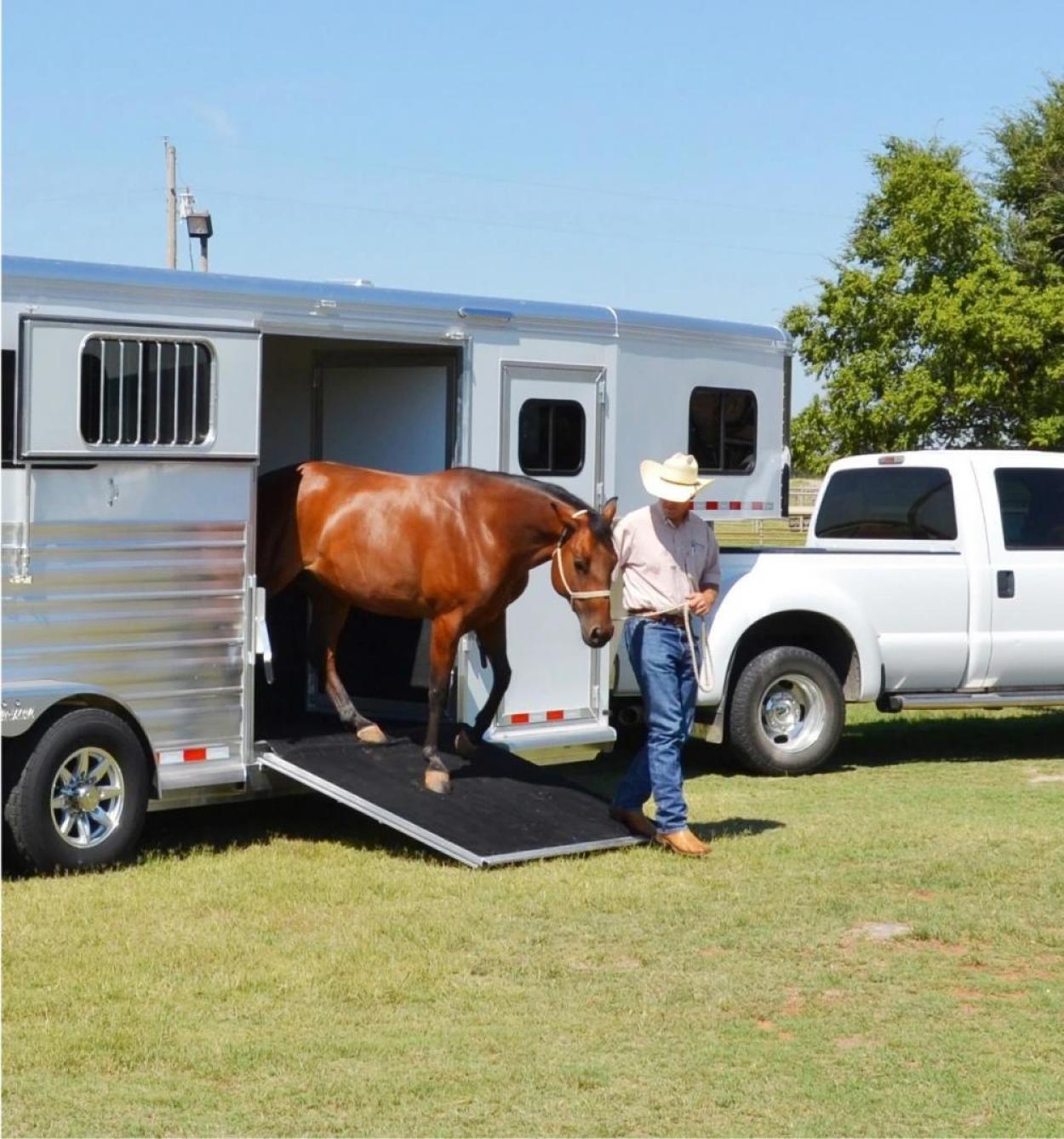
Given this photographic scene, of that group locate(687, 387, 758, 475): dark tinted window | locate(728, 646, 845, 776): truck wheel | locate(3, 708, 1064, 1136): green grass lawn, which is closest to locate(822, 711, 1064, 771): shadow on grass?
locate(728, 646, 845, 776): truck wheel

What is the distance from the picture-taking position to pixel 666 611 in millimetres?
9109

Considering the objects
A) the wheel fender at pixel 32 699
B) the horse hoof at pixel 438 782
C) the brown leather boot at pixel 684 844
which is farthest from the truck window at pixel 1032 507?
the wheel fender at pixel 32 699

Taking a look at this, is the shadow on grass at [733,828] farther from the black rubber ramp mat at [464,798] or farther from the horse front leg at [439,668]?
the horse front leg at [439,668]

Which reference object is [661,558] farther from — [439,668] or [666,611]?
[439,668]

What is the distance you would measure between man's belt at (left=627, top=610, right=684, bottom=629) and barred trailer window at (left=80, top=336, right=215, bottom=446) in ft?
7.22

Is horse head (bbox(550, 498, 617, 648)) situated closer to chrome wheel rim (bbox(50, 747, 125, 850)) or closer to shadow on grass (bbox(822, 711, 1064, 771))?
chrome wheel rim (bbox(50, 747, 125, 850))

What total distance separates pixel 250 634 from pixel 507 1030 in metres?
3.38

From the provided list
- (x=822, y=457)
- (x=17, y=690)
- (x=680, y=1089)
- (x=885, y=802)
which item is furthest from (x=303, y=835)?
(x=822, y=457)

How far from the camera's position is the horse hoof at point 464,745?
10.1 meters

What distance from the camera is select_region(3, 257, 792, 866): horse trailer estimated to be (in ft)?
27.9

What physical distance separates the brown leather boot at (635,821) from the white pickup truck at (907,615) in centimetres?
246

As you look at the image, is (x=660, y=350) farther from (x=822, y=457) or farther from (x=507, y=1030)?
(x=822, y=457)

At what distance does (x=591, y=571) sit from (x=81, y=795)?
267cm

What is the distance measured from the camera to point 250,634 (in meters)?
9.27
